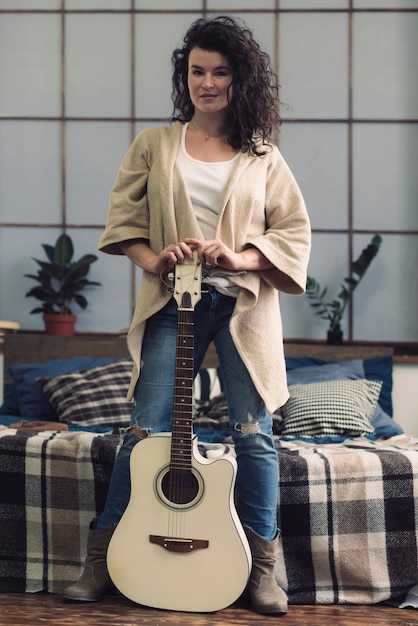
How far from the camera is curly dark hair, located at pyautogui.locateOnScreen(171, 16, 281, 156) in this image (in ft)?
6.53

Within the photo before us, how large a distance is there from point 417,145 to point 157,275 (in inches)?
99.6

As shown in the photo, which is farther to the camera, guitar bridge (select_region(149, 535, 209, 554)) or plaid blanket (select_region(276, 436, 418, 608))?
plaid blanket (select_region(276, 436, 418, 608))

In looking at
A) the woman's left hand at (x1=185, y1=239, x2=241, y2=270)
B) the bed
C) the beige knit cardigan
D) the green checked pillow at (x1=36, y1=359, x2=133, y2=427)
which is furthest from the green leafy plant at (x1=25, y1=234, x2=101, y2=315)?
the woman's left hand at (x1=185, y1=239, x2=241, y2=270)

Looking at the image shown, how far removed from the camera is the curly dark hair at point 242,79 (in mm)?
1990

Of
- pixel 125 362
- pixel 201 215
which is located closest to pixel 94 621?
pixel 201 215

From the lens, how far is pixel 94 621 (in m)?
1.87

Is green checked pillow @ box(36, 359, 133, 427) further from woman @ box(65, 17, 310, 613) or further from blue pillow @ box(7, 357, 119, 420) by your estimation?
woman @ box(65, 17, 310, 613)

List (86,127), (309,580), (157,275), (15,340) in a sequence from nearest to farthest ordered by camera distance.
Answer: (157,275) < (309,580) < (15,340) < (86,127)

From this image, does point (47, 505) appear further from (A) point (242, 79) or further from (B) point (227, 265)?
(A) point (242, 79)

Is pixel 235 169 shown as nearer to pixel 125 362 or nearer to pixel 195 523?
pixel 195 523

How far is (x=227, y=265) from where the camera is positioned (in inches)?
76.3

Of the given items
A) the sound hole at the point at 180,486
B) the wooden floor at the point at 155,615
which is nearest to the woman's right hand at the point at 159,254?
the sound hole at the point at 180,486

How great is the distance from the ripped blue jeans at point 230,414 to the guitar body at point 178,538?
2.1 inches

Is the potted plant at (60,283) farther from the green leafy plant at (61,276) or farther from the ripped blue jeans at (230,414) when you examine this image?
the ripped blue jeans at (230,414)
